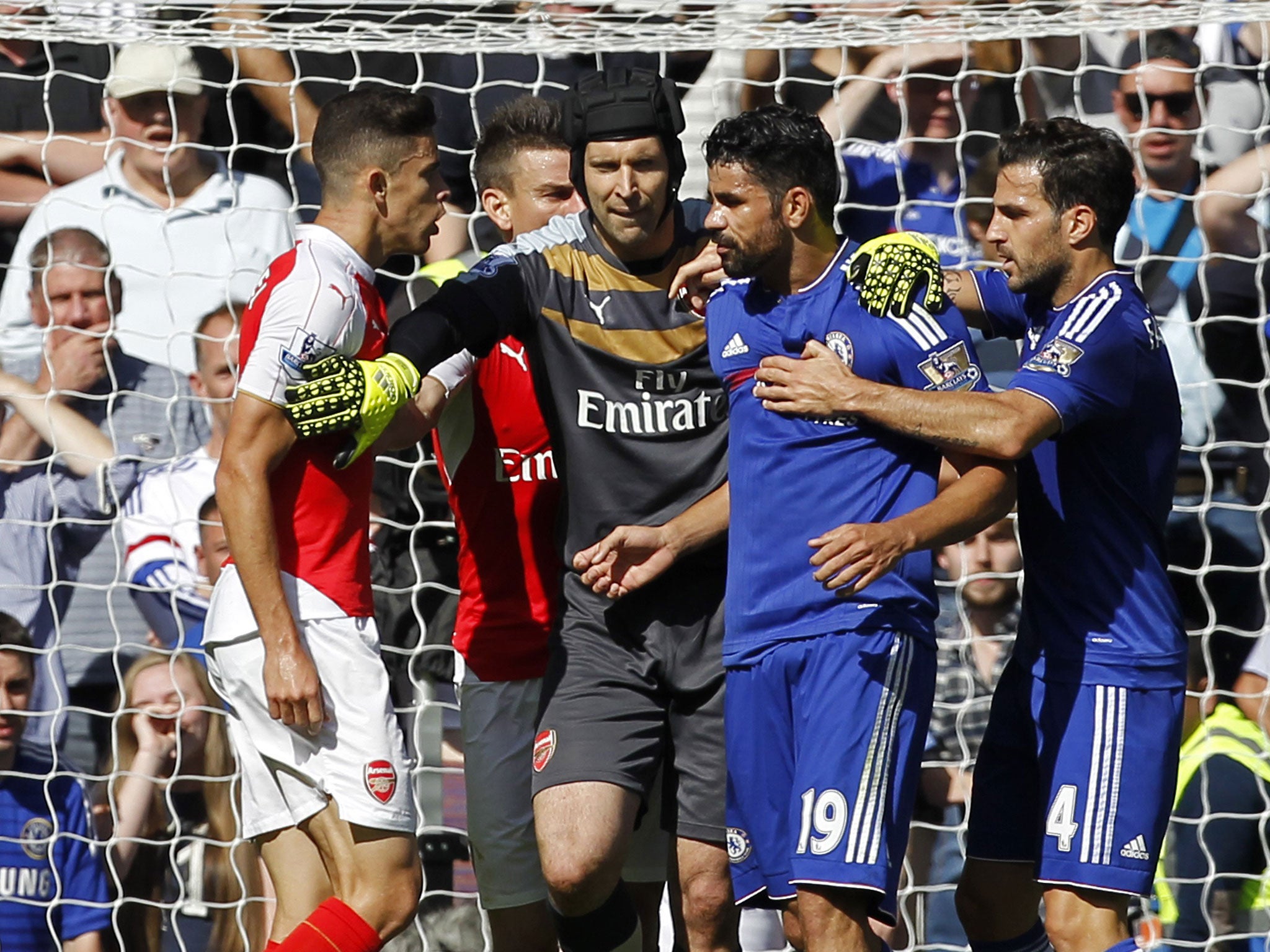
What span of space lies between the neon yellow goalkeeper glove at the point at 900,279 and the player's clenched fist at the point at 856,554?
448mm

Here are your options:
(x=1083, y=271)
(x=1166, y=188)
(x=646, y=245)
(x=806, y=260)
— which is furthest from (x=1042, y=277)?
(x=1166, y=188)

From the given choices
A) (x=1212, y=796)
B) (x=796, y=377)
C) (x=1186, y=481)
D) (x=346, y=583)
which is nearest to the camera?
(x=796, y=377)

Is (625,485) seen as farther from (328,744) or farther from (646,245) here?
(328,744)

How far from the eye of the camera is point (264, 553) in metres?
3.07

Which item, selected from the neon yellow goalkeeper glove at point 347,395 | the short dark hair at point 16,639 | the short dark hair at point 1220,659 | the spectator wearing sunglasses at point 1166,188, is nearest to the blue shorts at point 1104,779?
the neon yellow goalkeeper glove at point 347,395

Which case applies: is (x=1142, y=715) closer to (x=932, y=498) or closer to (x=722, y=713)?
(x=932, y=498)

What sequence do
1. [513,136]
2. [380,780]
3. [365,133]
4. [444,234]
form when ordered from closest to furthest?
[380,780] < [365,133] < [513,136] < [444,234]

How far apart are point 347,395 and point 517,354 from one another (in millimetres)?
736

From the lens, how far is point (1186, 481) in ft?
16.0

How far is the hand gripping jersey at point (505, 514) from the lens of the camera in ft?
12.1

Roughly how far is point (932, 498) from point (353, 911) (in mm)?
1378

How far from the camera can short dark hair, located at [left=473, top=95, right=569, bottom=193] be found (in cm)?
391

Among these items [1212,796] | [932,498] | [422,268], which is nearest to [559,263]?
[932,498]

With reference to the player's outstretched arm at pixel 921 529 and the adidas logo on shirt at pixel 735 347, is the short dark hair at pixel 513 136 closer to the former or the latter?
the adidas logo on shirt at pixel 735 347
